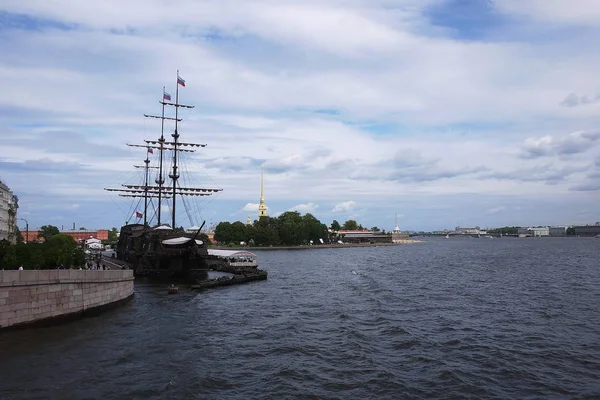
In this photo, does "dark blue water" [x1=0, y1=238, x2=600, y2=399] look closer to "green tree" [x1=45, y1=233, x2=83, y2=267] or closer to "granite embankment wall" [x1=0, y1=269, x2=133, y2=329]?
"granite embankment wall" [x1=0, y1=269, x2=133, y2=329]

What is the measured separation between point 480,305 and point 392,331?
13637 millimetres

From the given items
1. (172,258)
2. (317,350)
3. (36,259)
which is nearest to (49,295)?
(36,259)

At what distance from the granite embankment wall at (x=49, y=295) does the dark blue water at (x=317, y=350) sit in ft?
2.70

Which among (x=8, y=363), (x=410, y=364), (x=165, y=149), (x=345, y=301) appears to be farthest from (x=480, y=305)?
(x=165, y=149)

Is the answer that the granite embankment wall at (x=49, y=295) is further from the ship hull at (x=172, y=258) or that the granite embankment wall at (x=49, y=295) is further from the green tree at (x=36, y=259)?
the ship hull at (x=172, y=258)

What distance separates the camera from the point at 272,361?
78.4 ft

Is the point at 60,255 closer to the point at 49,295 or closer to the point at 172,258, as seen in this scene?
the point at 49,295

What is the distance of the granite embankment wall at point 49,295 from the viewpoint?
2502cm

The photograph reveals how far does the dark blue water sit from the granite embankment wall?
0.82 meters

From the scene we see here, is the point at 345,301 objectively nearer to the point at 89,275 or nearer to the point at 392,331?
the point at 392,331

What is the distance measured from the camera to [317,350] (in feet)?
84.7

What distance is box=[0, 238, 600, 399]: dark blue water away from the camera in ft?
64.9

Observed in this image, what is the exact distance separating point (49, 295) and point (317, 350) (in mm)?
15593

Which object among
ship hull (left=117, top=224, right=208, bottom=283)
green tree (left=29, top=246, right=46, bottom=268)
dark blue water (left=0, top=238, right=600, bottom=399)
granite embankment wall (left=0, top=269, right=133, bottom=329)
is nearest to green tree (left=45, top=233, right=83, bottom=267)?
green tree (left=29, top=246, right=46, bottom=268)
